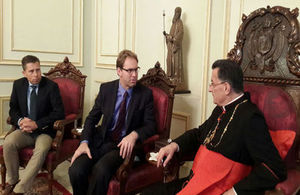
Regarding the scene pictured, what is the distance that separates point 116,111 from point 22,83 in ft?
4.07

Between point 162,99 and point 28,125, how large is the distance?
1367 millimetres

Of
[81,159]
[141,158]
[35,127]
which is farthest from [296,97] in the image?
[35,127]

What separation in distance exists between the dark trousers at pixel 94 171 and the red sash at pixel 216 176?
63 centimetres

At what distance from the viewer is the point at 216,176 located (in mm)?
1532

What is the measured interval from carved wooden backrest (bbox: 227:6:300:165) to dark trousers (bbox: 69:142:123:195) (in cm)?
119

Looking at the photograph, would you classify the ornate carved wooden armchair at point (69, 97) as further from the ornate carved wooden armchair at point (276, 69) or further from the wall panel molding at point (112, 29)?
the ornate carved wooden armchair at point (276, 69)

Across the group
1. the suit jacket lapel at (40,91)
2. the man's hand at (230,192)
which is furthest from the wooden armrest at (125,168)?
the suit jacket lapel at (40,91)

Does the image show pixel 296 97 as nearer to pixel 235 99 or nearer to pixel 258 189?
pixel 235 99

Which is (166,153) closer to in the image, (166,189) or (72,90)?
(166,189)

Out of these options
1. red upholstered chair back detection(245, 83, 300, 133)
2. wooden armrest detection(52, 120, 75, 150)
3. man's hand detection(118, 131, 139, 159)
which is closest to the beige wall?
red upholstered chair back detection(245, 83, 300, 133)

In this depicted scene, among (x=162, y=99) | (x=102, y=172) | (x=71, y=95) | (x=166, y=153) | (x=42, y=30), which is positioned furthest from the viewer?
(x=42, y=30)

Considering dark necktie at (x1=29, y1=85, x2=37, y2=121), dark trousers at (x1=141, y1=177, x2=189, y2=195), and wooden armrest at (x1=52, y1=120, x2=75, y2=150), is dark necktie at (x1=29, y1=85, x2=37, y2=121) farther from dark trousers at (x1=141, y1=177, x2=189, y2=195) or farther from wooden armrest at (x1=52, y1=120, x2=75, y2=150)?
dark trousers at (x1=141, y1=177, x2=189, y2=195)

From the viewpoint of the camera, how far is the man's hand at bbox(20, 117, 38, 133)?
8.83 feet

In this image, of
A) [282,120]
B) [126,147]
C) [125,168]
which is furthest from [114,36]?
[282,120]
